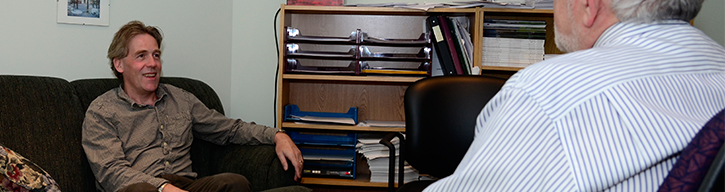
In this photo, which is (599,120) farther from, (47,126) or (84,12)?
(84,12)

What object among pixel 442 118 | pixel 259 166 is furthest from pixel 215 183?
pixel 442 118

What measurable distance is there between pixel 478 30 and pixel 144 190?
62.2 inches

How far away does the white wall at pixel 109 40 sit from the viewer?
1830mm

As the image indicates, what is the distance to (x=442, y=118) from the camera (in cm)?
190

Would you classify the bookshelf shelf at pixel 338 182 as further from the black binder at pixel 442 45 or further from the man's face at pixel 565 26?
the man's face at pixel 565 26

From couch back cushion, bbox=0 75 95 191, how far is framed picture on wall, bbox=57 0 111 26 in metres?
0.35

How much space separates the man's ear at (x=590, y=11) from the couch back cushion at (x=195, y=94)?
1.60 meters

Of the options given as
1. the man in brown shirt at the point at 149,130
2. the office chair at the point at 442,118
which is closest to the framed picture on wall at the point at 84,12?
the man in brown shirt at the point at 149,130

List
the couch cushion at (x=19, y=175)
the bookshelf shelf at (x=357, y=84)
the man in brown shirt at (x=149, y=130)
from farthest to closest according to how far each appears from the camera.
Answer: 1. the bookshelf shelf at (x=357, y=84)
2. the man in brown shirt at (x=149, y=130)
3. the couch cushion at (x=19, y=175)

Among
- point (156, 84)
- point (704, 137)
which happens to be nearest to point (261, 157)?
point (156, 84)

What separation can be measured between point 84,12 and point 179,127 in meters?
0.61

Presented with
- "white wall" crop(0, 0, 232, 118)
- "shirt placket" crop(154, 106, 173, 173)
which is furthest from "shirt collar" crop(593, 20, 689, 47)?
"white wall" crop(0, 0, 232, 118)

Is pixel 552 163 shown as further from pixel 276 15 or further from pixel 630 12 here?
pixel 276 15

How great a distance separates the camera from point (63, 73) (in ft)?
6.50
